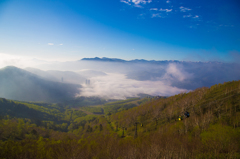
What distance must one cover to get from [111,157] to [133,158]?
27.4ft

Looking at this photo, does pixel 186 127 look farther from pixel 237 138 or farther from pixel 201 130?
pixel 237 138

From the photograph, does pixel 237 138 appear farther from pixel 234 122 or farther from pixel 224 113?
pixel 224 113

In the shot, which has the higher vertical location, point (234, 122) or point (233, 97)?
point (233, 97)

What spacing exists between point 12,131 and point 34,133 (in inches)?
656

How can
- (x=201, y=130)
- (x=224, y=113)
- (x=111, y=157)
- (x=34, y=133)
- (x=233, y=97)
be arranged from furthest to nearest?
(x=34, y=133) → (x=233, y=97) → (x=224, y=113) → (x=201, y=130) → (x=111, y=157)

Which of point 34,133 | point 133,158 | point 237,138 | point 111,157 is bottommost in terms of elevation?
point 34,133

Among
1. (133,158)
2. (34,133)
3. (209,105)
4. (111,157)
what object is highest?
(209,105)

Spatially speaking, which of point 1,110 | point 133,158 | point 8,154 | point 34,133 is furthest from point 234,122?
point 1,110

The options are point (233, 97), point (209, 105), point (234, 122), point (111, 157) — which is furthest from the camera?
point (209, 105)

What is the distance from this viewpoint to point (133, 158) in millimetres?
25375

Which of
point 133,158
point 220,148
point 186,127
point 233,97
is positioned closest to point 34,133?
point 133,158

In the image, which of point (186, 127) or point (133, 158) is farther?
point (186, 127)

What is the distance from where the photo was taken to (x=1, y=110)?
19875 centimetres

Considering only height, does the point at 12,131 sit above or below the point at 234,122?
below
